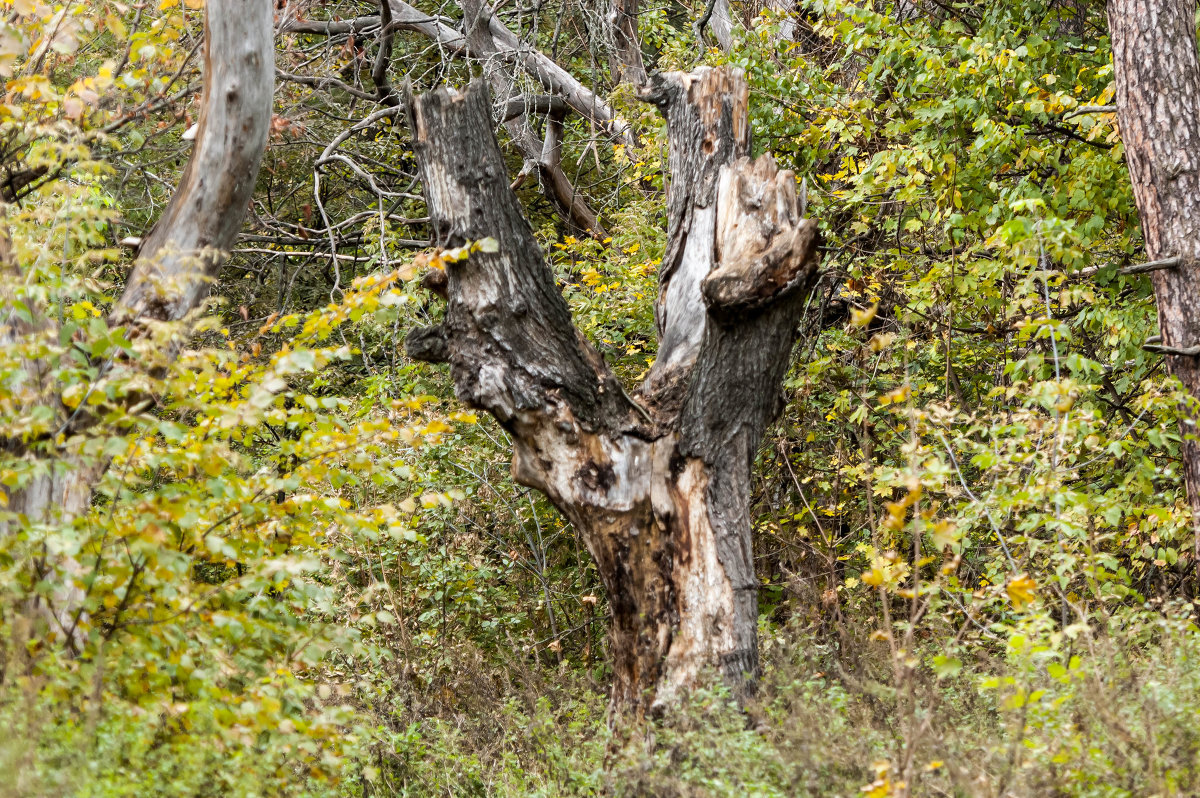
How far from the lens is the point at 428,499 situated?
13.9ft

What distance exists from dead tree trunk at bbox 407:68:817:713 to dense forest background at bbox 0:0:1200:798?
30 cm

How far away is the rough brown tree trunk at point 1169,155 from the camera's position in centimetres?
531

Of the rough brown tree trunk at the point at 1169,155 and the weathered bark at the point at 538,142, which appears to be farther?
the weathered bark at the point at 538,142

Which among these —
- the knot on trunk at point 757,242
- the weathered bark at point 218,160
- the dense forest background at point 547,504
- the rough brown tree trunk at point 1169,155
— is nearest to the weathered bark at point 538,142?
the dense forest background at point 547,504

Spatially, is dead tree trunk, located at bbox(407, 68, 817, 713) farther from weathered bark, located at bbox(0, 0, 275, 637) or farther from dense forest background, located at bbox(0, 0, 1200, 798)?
weathered bark, located at bbox(0, 0, 275, 637)

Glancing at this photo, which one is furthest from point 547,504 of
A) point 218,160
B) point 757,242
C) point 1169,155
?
point 1169,155

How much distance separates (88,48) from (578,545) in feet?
16.3

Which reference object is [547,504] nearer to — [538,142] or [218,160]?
[218,160]

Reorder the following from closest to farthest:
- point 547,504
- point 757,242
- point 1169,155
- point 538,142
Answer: point 757,242
point 1169,155
point 547,504
point 538,142

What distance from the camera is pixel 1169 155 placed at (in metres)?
5.36

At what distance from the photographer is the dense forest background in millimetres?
3445

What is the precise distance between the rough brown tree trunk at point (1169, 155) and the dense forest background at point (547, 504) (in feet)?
0.65

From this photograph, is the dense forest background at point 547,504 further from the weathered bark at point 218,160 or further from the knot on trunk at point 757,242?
the knot on trunk at point 757,242

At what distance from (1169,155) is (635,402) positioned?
3.03 m
